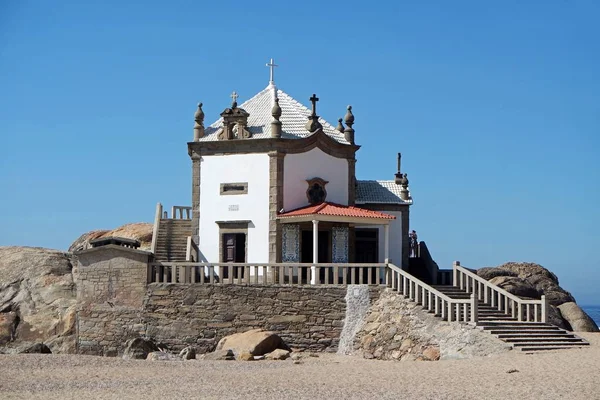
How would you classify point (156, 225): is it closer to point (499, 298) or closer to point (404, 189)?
point (404, 189)

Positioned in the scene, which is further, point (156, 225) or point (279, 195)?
point (156, 225)

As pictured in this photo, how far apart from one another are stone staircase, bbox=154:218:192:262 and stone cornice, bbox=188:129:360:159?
8.40 feet

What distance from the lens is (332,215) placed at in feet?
108

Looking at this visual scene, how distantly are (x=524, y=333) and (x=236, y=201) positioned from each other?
430 inches

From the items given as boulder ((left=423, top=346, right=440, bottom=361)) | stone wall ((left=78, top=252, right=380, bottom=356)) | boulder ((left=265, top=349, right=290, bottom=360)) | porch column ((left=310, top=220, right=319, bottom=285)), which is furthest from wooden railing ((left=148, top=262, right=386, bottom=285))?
boulder ((left=423, top=346, right=440, bottom=361))

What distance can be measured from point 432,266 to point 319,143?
5.65 m

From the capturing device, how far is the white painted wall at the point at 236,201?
111 feet

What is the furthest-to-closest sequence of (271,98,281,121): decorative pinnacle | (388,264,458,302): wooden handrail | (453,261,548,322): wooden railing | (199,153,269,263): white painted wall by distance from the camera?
(199,153,269,263): white painted wall
(271,98,281,121): decorative pinnacle
(453,261,548,322): wooden railing
(388,264,458,302): wooden handrail

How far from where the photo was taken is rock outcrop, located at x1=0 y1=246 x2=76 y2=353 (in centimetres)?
3319

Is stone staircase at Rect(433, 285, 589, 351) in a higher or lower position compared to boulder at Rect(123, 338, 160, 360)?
higher

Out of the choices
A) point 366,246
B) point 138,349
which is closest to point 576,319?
point 366,246

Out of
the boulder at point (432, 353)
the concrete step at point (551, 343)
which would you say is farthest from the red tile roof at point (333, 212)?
the concrete step at point (551, 343)

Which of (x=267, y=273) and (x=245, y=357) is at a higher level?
(x=267, y=273)

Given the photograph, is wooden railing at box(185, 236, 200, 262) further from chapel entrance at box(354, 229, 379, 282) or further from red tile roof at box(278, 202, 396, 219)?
chapel entrance at box(354, 229, 379, 282)
